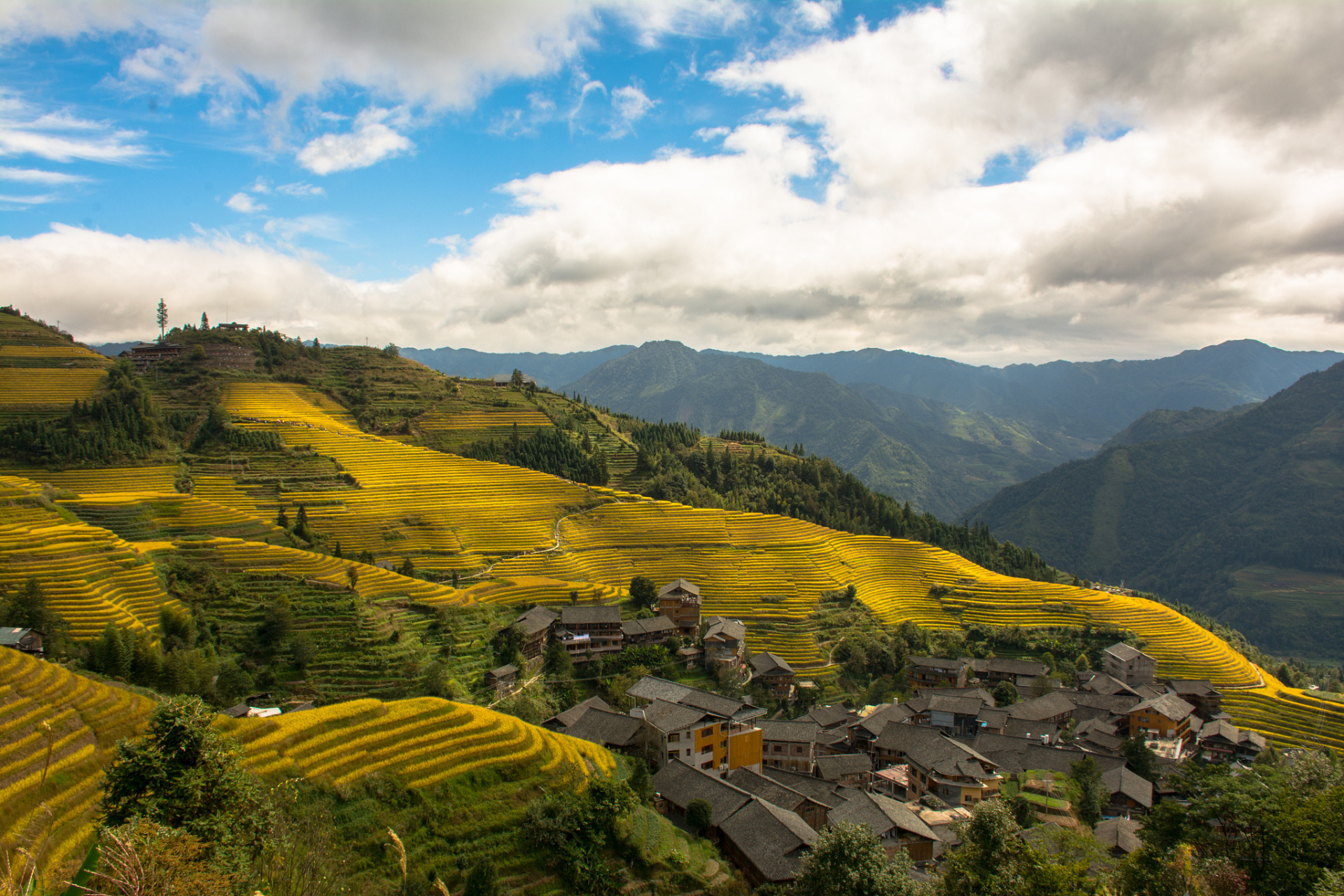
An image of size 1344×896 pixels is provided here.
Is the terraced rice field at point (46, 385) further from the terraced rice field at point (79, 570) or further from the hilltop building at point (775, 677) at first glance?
the hilltop building at point (775, 677)

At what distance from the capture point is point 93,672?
3017 centimetres

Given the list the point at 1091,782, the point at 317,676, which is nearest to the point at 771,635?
the point at 1091,782

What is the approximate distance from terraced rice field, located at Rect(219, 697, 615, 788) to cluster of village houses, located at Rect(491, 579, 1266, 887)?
356 inches

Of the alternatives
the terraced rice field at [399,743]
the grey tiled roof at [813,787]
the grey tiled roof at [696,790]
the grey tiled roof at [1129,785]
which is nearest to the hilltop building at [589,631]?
the grey tiled roof at [813,787]

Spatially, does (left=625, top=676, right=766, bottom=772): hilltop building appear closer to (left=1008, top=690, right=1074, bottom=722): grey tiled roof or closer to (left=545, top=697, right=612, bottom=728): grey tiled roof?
(left=545, top=697, right=612, bottom=728): grey tiled roof

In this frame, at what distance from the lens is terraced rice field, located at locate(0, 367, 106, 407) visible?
77.8m

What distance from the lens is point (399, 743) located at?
22.7 metres

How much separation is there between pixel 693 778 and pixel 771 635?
2819 centimetres

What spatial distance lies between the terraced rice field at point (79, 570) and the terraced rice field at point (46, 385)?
40.9m

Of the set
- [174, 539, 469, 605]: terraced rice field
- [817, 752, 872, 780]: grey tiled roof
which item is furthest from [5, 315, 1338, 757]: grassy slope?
[817, 752, 872, 780]: grey tiled roof

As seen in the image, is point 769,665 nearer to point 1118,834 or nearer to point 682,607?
point 682,607

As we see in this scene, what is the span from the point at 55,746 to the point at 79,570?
29.8 meters

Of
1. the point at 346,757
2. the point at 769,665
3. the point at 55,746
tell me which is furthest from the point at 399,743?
the point at 769,665

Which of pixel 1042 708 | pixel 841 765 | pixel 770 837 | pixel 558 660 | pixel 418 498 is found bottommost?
pixel 841 765
